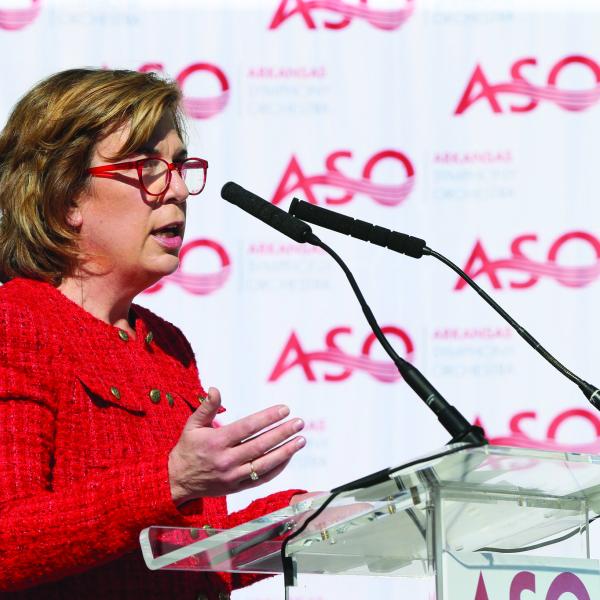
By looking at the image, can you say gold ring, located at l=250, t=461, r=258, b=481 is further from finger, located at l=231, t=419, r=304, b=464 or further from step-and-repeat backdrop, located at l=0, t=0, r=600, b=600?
step-and-repeat backdrop, located at l=0, t=0, r=600, b=600

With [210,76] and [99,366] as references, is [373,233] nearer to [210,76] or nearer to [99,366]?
[99,366]

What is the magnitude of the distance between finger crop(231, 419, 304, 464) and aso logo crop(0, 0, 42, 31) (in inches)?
102

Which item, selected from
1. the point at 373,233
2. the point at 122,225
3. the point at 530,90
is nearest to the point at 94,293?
the point at 122,225

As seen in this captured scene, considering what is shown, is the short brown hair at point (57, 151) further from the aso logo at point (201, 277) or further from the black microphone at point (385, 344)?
the aso logo at point (201, 277)

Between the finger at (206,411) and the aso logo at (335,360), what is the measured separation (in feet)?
6.83

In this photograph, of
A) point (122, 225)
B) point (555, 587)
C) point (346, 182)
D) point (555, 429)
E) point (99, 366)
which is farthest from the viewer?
point (346, 182)

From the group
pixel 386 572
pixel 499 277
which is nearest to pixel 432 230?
pixel 499 277

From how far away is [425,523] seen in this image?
4.13 feet

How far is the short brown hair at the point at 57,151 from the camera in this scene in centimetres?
183

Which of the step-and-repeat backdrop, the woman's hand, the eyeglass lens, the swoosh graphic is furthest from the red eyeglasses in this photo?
the swoosh graphic

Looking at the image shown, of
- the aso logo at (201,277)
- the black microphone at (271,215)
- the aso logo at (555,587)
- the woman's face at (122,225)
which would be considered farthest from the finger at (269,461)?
the aso logo at (201,277)

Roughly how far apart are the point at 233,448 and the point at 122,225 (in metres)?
0.64

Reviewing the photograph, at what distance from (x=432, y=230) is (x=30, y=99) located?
71.7 inches

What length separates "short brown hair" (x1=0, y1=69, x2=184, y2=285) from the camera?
6.01 feet
